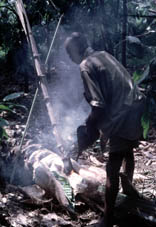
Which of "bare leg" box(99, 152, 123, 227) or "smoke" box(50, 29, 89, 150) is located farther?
"smoke" box(50, 29, 89, 150)

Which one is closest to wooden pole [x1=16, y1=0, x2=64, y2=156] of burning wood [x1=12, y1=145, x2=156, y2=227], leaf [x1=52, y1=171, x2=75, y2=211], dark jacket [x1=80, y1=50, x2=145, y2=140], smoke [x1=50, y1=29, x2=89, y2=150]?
burning wood [x1=12, y1=145, x2=156, y2=227]

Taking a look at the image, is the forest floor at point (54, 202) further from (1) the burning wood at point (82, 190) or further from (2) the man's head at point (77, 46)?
(2) the man's head at point (77, 46)

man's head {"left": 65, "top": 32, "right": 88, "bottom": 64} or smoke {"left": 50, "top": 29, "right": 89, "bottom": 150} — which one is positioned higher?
man's head {"left": 65, "top": 32, "right": 88, "bottom": 64}

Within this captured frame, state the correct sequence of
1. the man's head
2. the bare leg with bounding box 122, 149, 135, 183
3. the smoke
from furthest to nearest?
the smoke < the bare leg with bounding box 122, 149, 135, 183 < the man's head

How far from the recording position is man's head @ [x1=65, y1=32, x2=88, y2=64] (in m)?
3.22

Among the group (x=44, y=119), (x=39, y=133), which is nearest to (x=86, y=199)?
(x=39, y=133)

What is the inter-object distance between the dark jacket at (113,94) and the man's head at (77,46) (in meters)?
0.19

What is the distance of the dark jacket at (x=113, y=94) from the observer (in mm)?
2990

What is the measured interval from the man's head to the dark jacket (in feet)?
0.63

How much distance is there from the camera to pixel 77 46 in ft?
10.6

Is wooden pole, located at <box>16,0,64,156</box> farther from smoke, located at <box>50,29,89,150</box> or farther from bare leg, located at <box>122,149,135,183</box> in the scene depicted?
smoke, located at <box>50,29,89,150</box>

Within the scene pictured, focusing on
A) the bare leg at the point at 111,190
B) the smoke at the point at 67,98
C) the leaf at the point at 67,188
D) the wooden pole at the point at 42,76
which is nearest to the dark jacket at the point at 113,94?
the bare leg at the point at 111,190

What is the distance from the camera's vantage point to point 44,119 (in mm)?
6680

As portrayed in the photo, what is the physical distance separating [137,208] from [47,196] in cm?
110
